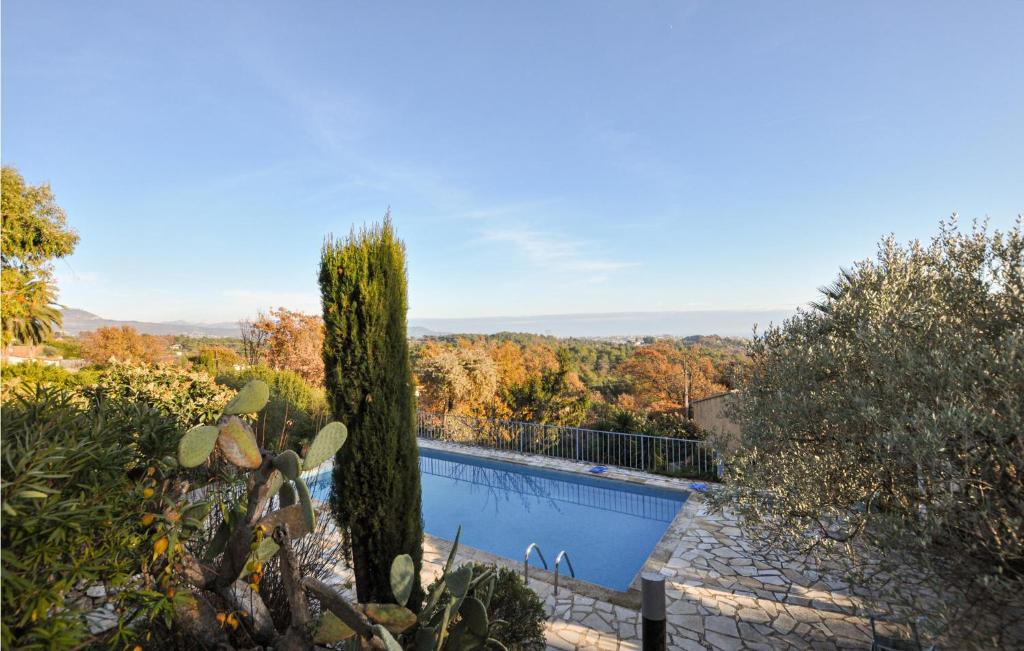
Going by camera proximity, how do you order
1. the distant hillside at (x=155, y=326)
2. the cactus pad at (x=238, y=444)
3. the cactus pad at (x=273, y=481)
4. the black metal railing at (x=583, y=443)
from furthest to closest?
the distant hillside at (x=155, y=326) → the black metal railing at (x=583, y=443) → the cactus pad at (x=273, y=481) → the cactus pad at (x=238, y=444)

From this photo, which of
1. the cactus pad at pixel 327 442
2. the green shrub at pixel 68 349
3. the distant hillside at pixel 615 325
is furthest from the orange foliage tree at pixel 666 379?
the green shrub at pixel 68 349

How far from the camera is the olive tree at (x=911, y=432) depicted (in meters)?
2.15

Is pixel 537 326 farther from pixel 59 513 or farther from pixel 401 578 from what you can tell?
pixel 59 513

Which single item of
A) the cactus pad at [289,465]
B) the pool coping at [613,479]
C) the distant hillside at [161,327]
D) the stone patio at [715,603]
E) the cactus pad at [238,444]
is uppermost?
the distant hillside at [161,327]

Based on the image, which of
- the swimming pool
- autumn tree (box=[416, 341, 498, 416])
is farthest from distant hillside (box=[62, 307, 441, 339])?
the swimming pool

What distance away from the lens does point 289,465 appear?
2555 mm

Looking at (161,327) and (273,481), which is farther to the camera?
(161,327)

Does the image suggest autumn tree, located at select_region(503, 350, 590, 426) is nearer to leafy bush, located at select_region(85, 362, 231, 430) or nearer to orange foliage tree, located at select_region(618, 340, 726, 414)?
orange foliage tree, located at select_region(618, 340, 726, 414)

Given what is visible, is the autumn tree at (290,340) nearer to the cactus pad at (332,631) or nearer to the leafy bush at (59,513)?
the cactus pad at (332,631)

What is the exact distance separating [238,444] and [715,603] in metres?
4.97

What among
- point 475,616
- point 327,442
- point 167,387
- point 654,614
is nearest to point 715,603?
point 654,614

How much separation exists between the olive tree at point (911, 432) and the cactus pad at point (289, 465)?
3310 millimetres

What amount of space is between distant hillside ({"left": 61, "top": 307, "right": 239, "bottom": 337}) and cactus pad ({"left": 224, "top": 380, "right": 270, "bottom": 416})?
17649 millimetres

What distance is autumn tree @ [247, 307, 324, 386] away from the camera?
18.4 metres
